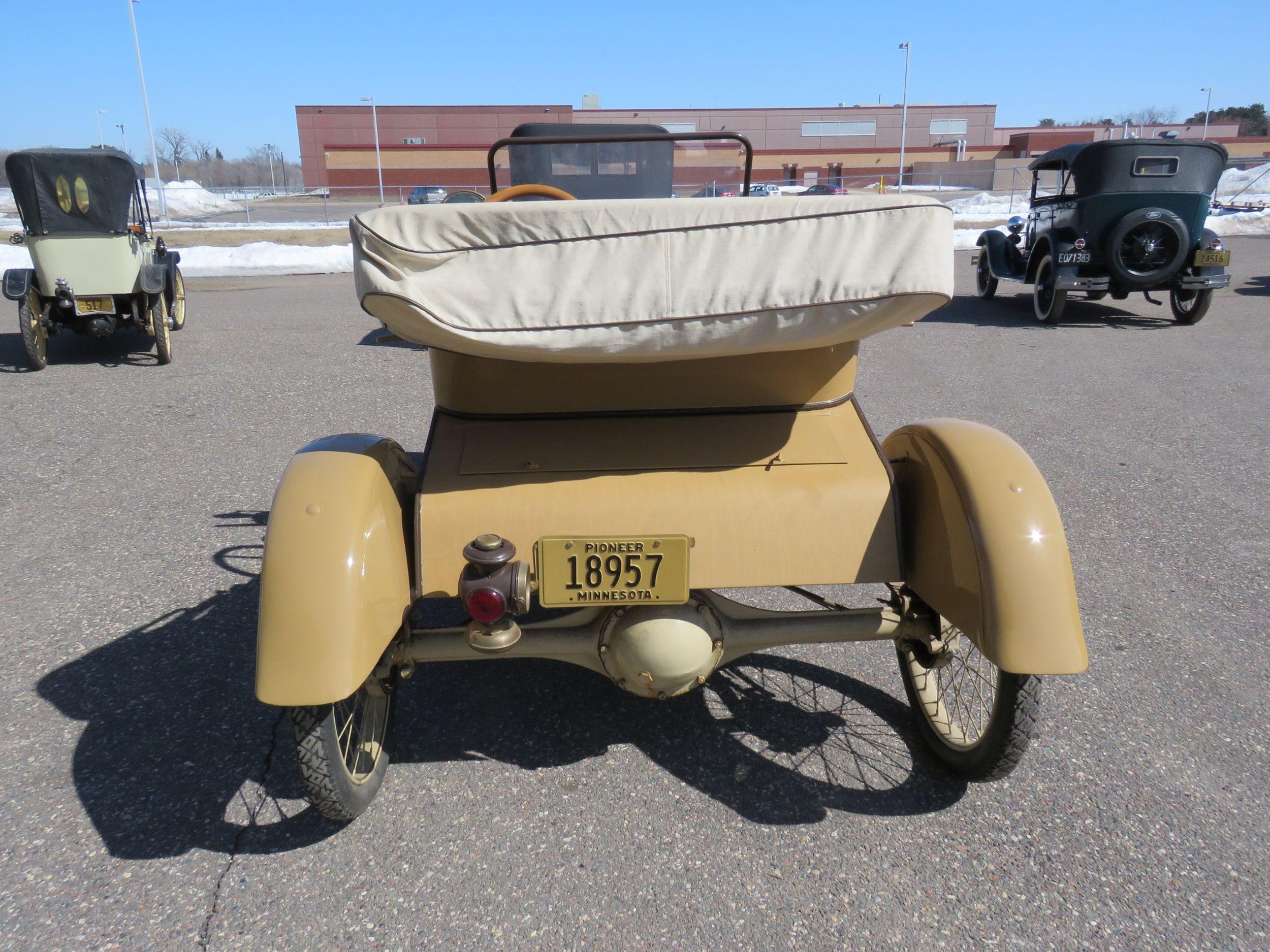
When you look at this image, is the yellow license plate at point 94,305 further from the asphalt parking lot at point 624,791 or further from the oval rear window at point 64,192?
the asphalt parking lot at point 624,791

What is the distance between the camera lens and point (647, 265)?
6.94ft

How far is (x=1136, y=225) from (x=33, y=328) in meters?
12.0

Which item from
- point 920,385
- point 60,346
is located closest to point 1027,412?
point 920,385

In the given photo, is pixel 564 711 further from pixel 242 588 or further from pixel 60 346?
pixel 60 346

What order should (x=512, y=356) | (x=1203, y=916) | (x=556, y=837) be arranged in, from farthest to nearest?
(x=556, y=837) → (x=512, y=356) → (x=1203, y=916)

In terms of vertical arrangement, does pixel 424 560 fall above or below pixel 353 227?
below

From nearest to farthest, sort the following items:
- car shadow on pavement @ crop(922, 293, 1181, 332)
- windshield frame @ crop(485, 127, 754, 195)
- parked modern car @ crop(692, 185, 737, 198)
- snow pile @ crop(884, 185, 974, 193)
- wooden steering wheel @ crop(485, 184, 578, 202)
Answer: windshield frame @ crop(485, 127, 754, 195) < wooden steering wheel @ crop(485, 184, 578, 202) < car shadow on pavement @ crop(922, 293, 1181, 332) < parked modern car @ crop(692, 185, 737, 198) < snow pile @ crop(884, 185, 974, 193)

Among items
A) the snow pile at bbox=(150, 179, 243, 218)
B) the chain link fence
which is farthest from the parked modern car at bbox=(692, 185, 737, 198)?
the snow pile at bbox=(150, 179, 243, 218)

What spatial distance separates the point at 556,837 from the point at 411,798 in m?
0.47

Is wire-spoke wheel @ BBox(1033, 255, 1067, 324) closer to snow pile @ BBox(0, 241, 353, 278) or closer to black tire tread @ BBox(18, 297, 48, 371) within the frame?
black tire tread @ BBox(18, 297, 48, 371)

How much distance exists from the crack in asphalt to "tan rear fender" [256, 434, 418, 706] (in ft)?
1.95

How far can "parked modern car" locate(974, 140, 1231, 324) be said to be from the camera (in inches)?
388

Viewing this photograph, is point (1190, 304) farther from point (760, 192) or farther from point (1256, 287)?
point (760, 192)

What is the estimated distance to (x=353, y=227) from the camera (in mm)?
2127
